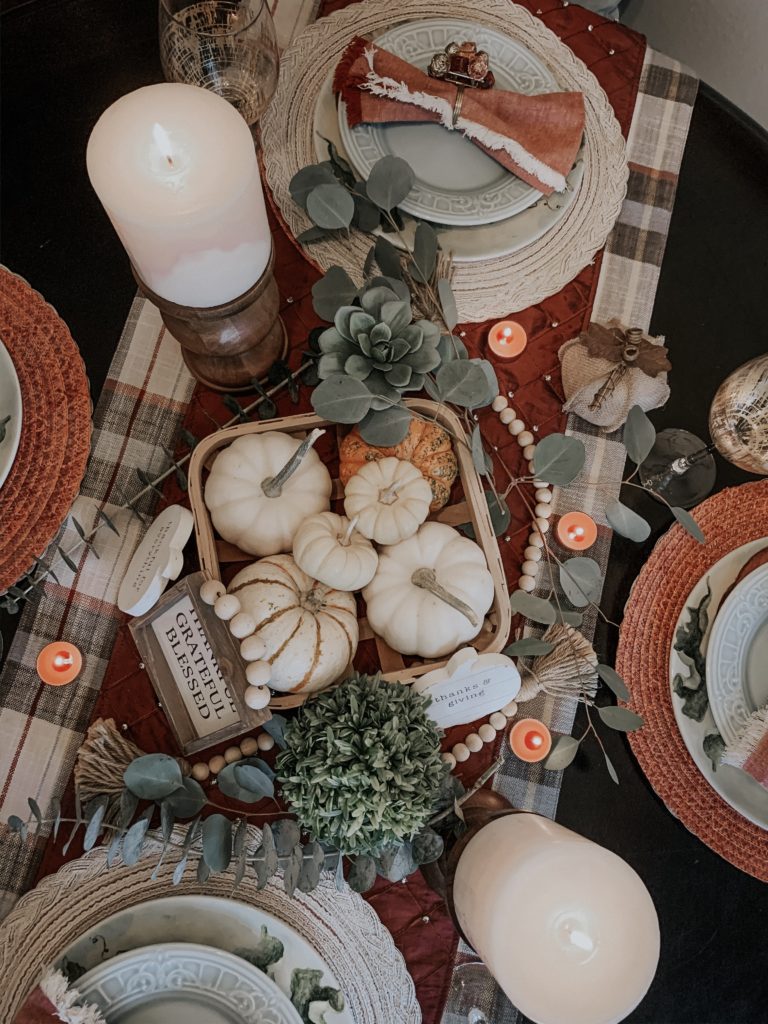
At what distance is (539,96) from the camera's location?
914mm

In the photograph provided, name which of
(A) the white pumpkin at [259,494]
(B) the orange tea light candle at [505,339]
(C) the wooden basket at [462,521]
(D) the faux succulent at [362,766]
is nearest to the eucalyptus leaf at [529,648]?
(C) the wooden basket at [462,521]

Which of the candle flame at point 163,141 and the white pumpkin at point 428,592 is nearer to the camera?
the candle flame at point 163,141

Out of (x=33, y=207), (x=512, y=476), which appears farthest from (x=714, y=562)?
(x=33, y=207)

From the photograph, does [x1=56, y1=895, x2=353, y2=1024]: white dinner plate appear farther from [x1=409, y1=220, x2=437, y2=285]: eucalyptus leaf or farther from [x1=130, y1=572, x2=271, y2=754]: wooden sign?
[x1=409, y1=220, x2=437, y2=285]: eucalyptus leaf

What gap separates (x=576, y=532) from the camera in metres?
0.89

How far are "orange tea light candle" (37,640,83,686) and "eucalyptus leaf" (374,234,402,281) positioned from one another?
0.52 m

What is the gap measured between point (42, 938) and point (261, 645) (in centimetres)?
36

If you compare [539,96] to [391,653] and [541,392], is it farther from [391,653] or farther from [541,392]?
[391,653]

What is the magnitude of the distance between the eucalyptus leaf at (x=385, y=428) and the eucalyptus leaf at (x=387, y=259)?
176 millimetres

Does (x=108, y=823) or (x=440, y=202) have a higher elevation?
(x=440, y=202)

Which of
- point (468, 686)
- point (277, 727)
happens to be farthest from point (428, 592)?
point (277, 727)

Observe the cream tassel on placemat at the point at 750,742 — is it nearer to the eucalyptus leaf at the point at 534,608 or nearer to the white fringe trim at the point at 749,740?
the white fringe trim at the point at 749,740

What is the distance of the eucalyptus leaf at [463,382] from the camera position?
0.73 m

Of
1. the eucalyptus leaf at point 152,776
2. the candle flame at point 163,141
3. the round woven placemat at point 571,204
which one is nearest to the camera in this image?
the candle flame at point 163,141
